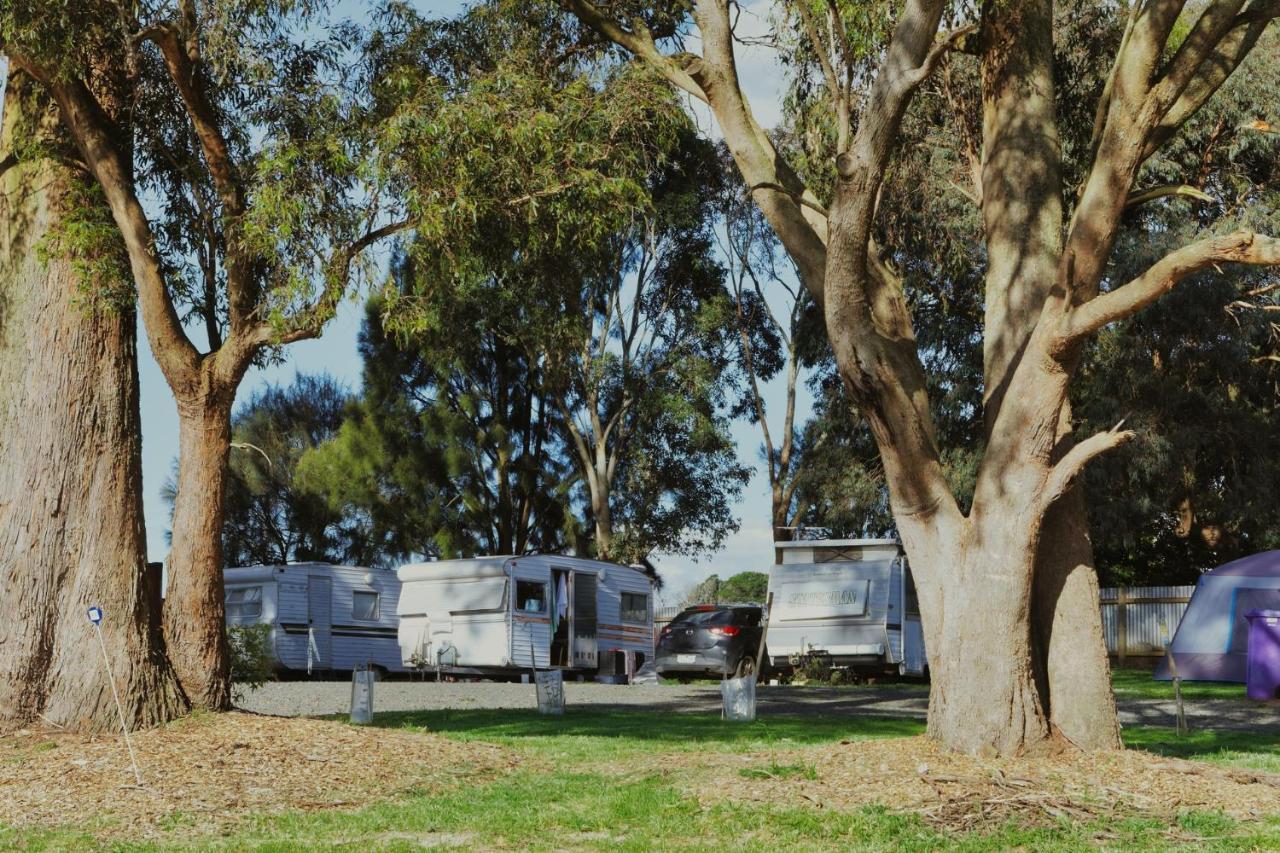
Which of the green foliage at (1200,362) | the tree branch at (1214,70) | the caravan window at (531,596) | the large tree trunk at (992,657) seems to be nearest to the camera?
the large tree trunk at (992,657)

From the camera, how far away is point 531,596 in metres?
22.8

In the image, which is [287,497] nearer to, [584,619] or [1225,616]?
[584,619]

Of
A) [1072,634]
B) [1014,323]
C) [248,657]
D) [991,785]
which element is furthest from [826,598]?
[991,785]

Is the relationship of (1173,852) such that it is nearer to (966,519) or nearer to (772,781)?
(772,781)

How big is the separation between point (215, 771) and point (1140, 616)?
22.4 meters

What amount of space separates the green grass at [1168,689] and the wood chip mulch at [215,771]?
31.1ft

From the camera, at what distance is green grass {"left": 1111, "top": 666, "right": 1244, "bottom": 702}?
1738 cm

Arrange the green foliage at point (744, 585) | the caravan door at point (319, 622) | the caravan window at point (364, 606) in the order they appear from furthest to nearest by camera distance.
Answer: the green foliage at point (744, 585)
the caravan window at point (364, 606)
the caravan door at point (319, 622)

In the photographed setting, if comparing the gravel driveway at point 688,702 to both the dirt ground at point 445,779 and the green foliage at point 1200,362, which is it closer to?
the dirt ground at point 445,779

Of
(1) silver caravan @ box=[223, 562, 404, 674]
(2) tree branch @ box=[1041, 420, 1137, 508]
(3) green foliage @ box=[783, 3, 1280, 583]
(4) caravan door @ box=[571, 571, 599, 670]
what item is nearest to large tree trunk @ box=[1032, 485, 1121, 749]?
(2) tree branch @ box=[1041, 420, 1137, 508]

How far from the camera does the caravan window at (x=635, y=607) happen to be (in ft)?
81.1

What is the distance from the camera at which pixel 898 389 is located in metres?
9.05

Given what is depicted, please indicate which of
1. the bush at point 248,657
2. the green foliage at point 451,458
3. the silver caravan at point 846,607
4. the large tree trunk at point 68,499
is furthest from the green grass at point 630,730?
the green foliage at point 451,458

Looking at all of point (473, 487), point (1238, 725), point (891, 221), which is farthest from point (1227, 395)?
point (473, 487)
